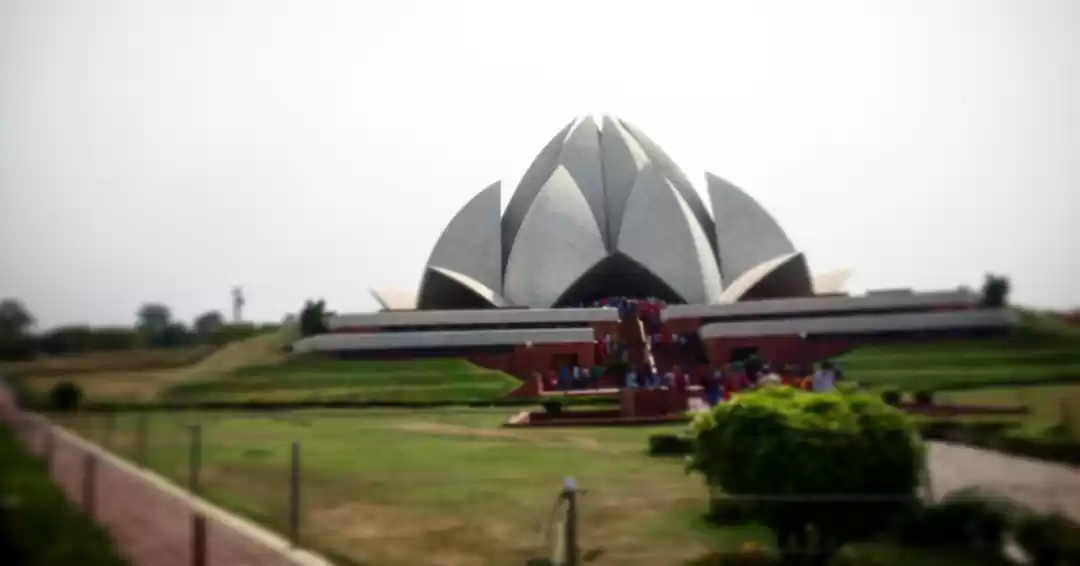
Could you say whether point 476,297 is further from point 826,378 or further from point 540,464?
point 540,464

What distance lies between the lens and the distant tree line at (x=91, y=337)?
717 cm

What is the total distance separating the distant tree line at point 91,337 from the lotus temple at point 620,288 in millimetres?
5632

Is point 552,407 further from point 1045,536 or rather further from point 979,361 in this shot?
point 1045,536

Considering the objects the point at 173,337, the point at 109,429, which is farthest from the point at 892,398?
the point at 173,337

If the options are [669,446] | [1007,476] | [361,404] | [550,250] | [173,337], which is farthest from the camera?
[550,250]

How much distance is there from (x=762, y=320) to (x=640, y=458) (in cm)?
1295

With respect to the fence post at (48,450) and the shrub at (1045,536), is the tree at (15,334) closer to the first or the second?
the fence post at (48,450)

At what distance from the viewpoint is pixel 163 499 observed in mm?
6262

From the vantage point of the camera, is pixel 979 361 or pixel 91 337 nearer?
pixel 91 337

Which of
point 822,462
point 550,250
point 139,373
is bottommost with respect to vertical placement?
point 822,462

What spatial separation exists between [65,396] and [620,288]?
17744 mm

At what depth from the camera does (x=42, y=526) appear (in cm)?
435

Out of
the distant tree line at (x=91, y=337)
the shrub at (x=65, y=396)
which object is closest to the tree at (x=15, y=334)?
the distant tree line at (x=91, y=337)

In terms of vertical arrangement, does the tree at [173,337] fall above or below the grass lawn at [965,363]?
above
